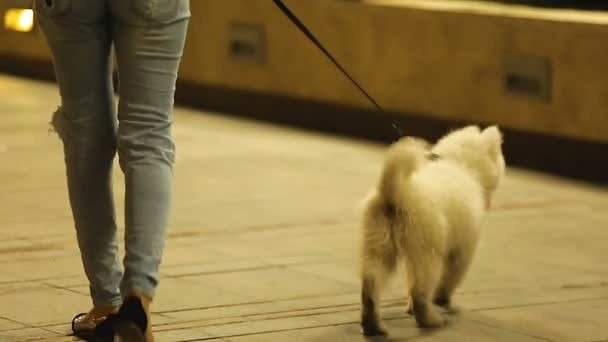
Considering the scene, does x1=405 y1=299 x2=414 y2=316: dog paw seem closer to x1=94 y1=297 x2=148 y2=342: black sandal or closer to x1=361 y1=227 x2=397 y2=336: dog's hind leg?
x1=361 y1=227 x2=397 y2=336: dog's hind leg

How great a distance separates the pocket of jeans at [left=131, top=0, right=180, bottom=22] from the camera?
484cm

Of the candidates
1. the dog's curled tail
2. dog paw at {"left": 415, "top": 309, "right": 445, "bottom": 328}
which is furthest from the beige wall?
the dog's curled tail

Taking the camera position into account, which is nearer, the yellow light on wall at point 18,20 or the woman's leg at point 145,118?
the woman's leg at point 145,118

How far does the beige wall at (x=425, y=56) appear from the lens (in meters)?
10.0

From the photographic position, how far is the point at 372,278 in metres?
5.62

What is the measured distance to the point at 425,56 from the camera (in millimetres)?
11102

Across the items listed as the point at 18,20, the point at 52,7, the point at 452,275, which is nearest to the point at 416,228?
the point at 452,275

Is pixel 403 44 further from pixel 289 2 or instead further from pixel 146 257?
pixel 146 257

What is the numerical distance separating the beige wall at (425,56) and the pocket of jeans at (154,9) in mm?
5525

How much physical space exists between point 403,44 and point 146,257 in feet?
21.5

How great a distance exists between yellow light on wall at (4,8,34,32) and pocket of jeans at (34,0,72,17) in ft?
32.7

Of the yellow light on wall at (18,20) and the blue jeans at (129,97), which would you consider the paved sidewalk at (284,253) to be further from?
the yellow light on wall at (18,20)

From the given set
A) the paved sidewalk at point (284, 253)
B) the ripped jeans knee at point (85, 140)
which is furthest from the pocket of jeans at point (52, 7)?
the paved sidewalk at point (284, 253)

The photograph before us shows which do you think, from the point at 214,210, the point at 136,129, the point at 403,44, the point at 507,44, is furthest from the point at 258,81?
the point at 136,129
